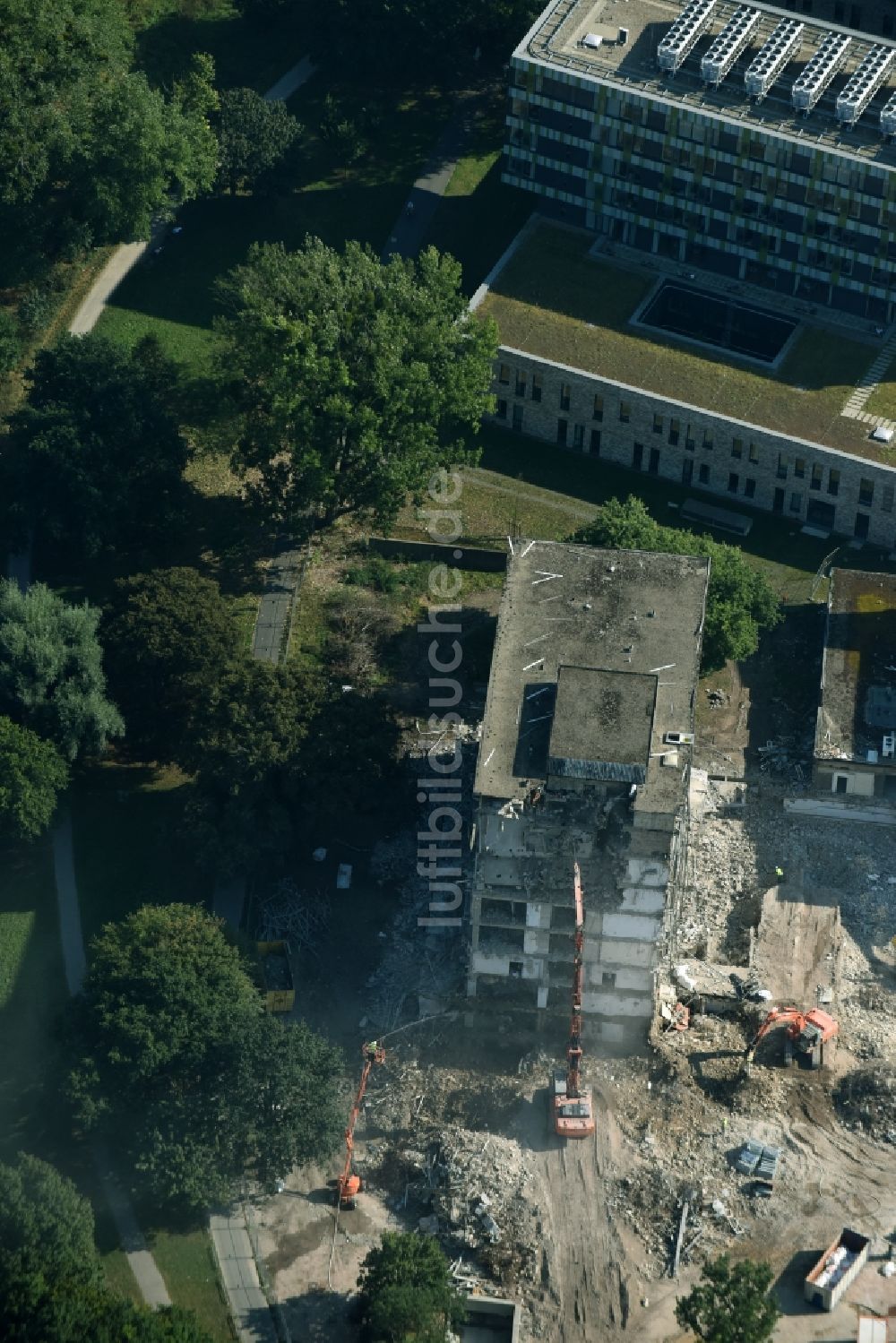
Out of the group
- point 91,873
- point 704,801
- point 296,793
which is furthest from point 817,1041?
point 91,873

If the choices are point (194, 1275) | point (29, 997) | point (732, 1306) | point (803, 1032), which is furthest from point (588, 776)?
point (29, 997)

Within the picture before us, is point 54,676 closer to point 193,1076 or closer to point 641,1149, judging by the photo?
point 193,1076

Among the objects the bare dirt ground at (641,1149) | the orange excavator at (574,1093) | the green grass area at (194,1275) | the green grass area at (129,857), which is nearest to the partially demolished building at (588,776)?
the orange excavator at (574,1093)

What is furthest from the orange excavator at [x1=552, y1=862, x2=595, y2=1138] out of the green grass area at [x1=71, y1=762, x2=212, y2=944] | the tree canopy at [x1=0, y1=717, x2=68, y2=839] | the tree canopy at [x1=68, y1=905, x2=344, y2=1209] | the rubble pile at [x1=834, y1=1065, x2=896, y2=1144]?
the tree canopy at [x1=0, y1=717, x2=68, y2=839]

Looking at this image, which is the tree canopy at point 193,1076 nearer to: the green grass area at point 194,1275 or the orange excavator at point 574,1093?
the green grass area at point 194,1275

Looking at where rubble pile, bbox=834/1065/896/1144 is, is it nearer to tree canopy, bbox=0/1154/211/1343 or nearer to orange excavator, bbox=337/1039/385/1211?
orange excavator, bbox=337/1039/385/1211
